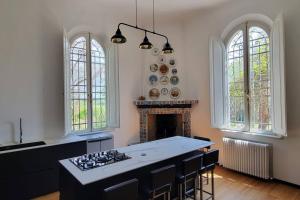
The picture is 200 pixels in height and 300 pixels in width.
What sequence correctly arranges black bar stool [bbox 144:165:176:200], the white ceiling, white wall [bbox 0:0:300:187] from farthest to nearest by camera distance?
the white ceiling → white wall [bbox 0:0:300:187] → black bar stool [bbox 144:165:176:200]

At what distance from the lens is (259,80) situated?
3.80 meters

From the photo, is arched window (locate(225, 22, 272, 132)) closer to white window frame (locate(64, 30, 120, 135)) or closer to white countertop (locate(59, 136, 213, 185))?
white countertop (locate(59, 136, 213, 185))

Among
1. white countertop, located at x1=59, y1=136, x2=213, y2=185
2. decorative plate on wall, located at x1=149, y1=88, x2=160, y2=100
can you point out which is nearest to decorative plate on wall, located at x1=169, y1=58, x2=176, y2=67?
decorative plate on wall, located at x1=149, y1=88, x2=160, y2=100

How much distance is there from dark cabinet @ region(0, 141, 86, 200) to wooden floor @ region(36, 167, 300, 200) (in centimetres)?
22

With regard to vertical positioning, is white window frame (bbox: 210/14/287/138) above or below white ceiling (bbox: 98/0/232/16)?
below

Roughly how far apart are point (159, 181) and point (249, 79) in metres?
2.93

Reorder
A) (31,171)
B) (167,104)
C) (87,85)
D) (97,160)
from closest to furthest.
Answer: (97,160)
(31,171)
(87,85)
(167,104)

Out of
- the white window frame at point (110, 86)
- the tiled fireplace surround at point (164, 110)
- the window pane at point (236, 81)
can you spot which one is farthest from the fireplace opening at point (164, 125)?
the window pane at point (236, 81)

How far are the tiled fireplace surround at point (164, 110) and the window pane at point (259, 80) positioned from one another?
1.30 m

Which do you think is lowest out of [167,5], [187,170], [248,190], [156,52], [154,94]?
[248,190]

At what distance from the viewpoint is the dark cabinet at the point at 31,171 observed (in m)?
2.85

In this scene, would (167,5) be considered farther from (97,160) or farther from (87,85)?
(97,160)

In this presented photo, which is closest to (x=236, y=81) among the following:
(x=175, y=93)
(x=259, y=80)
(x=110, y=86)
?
(x=259, y=80)

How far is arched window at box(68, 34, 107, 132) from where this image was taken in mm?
4141
